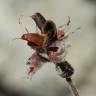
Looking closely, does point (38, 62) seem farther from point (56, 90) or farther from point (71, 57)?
point (71, 57)

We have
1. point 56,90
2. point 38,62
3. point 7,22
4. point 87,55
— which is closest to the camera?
point 38,62

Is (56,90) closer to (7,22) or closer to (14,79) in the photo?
(14,79)

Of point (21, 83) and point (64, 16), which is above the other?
point (64, 16)

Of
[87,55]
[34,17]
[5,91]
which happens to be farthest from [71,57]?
[34,17]

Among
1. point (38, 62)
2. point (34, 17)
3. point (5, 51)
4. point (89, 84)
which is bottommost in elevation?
point (89, 84)

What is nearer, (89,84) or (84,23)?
(89,84)

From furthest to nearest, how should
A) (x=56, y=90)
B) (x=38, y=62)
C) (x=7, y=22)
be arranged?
(x=7, y=22) → (x=56, y=90) → (x=38, y=62)

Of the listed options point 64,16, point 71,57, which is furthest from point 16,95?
point 64,16
